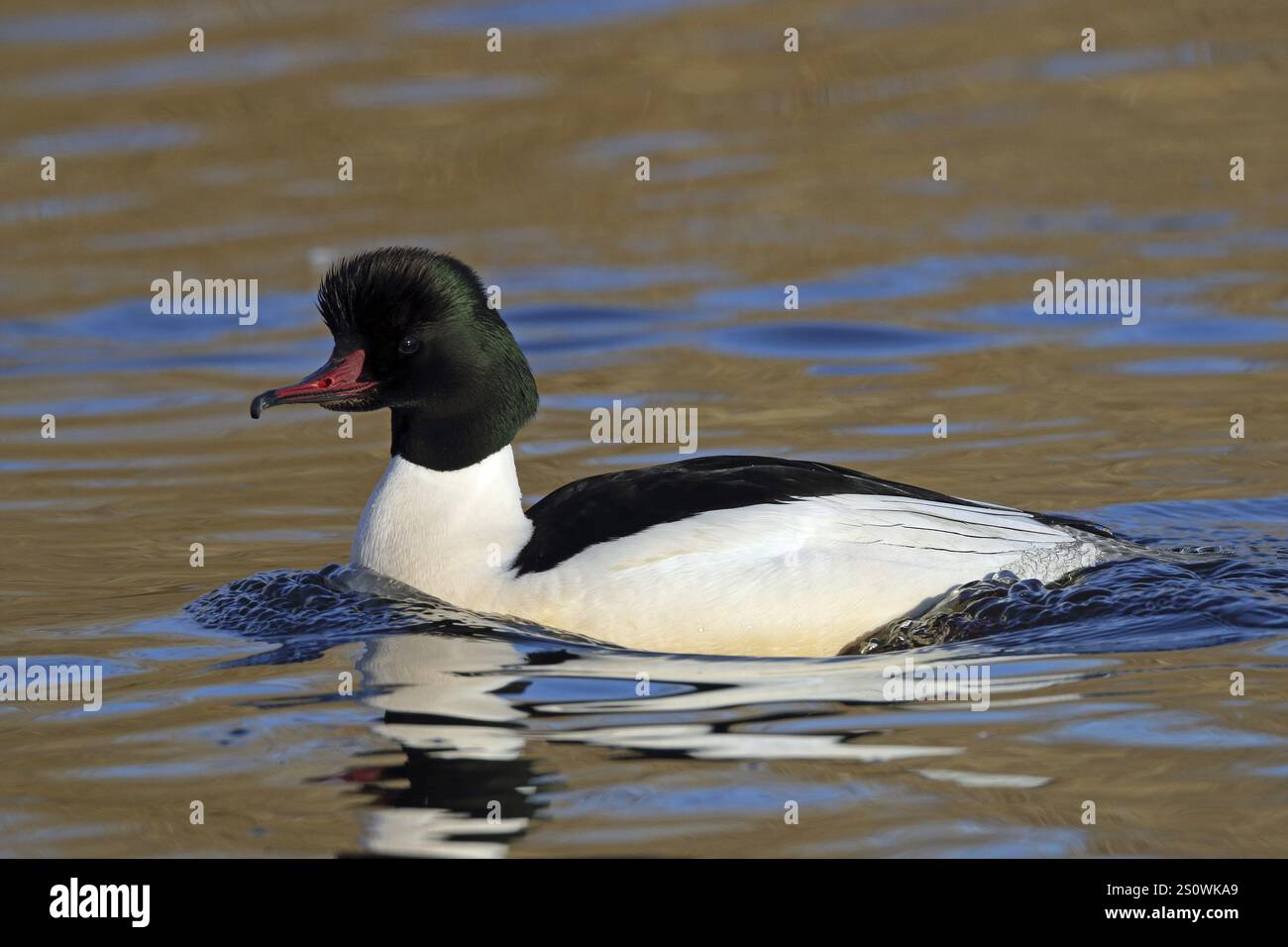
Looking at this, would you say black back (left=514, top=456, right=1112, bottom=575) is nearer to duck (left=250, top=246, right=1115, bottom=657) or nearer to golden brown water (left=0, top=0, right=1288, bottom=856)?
duck (left=250, top=246, right=1115, bottom=657)

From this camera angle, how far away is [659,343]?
12.4 metres

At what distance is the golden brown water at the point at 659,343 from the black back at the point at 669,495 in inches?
19.1

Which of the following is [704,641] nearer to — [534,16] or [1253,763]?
[1253,763]

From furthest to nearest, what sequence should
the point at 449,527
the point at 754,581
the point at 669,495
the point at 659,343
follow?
the point at 659,343 → the point at 449,527 → the point at 669,495 → the point at 754,581

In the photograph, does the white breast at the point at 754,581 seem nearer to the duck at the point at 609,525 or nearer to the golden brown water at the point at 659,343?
the duck at the point at 609,525

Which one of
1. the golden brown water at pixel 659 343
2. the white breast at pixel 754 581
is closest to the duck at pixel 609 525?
the white breast at pixel 754 581

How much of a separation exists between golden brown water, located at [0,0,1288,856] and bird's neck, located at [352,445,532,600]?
1.37ft

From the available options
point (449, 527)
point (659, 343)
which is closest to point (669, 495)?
point (449, 527)

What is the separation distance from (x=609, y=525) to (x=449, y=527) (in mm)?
703

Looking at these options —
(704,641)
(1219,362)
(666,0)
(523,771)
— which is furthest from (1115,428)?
(666,0)

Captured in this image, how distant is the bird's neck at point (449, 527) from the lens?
7.30 metres

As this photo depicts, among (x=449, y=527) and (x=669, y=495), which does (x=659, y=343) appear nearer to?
(x=449, y=527)

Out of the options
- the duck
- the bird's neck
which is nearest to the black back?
the duck

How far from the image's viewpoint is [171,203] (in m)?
15.6
